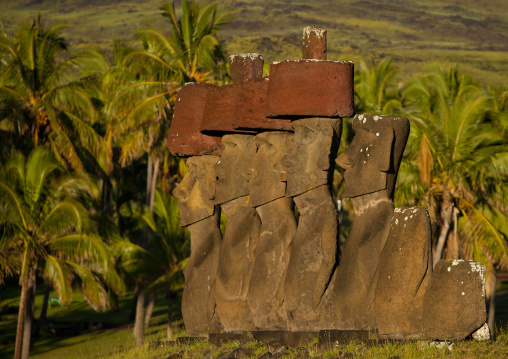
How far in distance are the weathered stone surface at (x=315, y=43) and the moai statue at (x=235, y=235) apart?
1612 millimetres

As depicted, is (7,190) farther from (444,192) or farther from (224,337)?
(444,192)

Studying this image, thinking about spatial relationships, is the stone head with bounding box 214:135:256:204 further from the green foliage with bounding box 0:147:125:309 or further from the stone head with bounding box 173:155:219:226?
the green foliage with bounding box 0:147:125:309

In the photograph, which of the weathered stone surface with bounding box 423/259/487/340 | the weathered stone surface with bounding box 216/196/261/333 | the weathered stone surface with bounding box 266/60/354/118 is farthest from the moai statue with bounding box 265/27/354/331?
the weathered stone surface with bounding box 423/259/487/340

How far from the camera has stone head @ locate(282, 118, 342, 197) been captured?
9.71 meters

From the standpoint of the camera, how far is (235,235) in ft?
35.4

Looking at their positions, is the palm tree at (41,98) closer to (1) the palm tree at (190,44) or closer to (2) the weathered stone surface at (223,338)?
(1) the palm tree at (190,44)

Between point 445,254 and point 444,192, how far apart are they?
1.97 meters

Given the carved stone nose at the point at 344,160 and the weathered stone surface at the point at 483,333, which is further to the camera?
the carved stone nose at the point at 344,160

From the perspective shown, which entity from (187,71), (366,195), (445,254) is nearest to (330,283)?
(366,195)

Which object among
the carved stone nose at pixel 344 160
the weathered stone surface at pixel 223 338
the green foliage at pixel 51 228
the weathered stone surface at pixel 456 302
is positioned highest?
the carved stone nose at pixel 344 160

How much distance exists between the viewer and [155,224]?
20547 mm

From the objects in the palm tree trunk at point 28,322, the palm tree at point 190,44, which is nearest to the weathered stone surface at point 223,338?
the palm tree trunk at point 28,322

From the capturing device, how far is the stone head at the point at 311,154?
9711 mm

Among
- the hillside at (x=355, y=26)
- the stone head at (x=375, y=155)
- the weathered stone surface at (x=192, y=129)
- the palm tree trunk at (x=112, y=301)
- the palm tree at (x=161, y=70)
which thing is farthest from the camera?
the hillside at (x=355, y=26)
